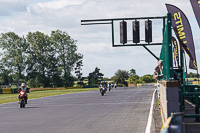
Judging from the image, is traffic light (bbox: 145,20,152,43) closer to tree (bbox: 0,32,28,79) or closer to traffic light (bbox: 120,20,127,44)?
traffic light (bbox: 120,20,127,44)

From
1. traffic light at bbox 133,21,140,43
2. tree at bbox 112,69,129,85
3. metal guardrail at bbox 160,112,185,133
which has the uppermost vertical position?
tree at bbox 112,69,129,85

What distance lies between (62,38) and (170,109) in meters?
97.2

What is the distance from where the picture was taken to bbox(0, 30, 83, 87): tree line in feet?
313

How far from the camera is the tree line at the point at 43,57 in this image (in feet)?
313

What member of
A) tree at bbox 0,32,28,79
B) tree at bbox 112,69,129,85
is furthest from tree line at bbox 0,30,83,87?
tree at bbox 112,69,129,85

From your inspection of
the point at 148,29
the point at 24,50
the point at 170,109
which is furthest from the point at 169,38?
the point at 24,50

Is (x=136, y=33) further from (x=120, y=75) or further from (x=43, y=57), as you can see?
(x=120, y=75)

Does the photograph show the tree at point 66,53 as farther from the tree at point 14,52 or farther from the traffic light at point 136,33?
the traffic light at point 136,33

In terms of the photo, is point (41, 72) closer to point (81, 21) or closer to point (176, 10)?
point (81, 21)

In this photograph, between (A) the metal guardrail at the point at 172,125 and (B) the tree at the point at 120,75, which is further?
(B) the tree at the point at 120,75

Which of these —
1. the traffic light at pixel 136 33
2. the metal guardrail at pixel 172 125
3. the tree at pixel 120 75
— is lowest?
the metal guardrail at pixel 172 125

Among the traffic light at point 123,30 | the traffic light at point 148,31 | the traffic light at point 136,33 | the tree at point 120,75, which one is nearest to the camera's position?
the traffic light at point 148,31

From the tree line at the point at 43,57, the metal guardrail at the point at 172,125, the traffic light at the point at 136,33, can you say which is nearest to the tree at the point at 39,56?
the tree line at the point at 43,57

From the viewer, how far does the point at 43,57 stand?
102 meters
